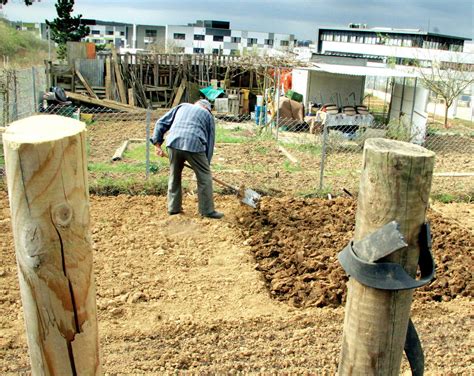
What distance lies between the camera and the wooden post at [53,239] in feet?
4.42

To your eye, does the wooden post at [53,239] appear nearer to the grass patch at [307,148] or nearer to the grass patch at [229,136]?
the grass patch at [307,148]

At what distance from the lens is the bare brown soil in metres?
3.69

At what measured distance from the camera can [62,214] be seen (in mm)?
1410

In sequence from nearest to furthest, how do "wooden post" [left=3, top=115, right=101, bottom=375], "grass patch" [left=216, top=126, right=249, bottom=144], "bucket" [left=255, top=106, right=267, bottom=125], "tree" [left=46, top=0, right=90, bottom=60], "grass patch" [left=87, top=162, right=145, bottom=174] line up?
"wooden post" [left=3, top=115, right=101, bottom=375] → "grass patch" [left=87, top=162, right=145, bottom=174] → "grass patch" [left=216, top=126, right=249, bottom=144] → "bucket" [left=255, top=106, right=267, bottom=125] → "tree" [left=46, top=0, right=90, bottom=60]

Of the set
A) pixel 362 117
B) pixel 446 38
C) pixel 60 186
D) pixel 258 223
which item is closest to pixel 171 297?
pixel 258 223

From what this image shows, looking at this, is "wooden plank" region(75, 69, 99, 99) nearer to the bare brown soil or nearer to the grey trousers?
the bare brown soil

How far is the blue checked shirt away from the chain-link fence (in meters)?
1.39

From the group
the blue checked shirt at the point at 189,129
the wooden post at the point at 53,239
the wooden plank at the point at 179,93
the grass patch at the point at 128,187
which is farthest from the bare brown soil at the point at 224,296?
the wooden plank at the point at 179,93

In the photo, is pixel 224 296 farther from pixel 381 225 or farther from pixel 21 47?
pixel 21 47

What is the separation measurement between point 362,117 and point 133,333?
11.7m

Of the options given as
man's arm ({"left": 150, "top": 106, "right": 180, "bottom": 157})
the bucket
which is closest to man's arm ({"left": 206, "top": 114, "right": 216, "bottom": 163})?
man's arm ({"left": 150, "top": 106, "right": 180, "bottom": 157})

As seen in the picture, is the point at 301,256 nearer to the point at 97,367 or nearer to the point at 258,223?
the point at 258,223

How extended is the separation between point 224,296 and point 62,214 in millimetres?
3516

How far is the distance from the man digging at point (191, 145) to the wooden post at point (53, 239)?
16.2 ft
